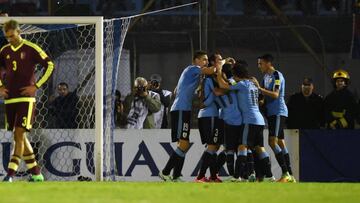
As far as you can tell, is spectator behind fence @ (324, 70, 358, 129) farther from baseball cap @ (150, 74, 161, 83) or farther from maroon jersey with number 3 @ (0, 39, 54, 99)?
maroon jersey with number 3 @ (0, 39, 54, 99)

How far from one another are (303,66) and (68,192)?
903 cm

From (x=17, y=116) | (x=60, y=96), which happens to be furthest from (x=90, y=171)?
(x=17, y=116)

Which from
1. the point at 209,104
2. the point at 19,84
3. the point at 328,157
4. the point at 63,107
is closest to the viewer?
the point at 19,84

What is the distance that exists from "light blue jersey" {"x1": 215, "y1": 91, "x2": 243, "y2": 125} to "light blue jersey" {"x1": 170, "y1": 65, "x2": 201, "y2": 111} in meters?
0.43

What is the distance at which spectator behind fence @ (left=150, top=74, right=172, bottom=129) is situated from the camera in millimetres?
20656

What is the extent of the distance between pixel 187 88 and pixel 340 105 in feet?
11.8

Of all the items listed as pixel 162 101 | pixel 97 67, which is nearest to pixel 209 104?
pixel 97 67

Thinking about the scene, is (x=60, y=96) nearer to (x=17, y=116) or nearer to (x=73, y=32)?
(x=73, y=32)

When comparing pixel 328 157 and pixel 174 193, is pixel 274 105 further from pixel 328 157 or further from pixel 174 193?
pixel 174 193

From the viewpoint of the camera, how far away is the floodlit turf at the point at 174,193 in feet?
41.3

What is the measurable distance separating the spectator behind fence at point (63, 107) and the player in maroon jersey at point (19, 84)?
11.8 ft

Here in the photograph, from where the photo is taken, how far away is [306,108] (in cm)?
2033

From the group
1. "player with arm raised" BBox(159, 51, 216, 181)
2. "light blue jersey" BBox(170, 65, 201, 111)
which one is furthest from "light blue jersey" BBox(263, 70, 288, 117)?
"light blue jersey" BBox(170, 65, 201, 111)

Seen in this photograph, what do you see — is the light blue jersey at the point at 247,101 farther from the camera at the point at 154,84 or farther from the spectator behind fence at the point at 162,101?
the camera at the point at 154,84
